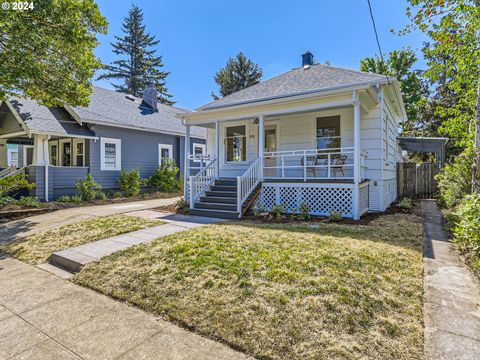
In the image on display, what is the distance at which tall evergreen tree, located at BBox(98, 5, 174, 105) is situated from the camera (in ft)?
117

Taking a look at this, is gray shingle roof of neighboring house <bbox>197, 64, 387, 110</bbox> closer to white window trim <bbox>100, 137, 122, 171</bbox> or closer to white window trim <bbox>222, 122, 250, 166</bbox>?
white window trim <bbox>222, 122, 250, 166</bbox>

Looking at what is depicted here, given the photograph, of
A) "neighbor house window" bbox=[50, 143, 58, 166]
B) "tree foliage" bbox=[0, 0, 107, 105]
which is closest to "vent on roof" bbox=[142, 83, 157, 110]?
"neighbor house window" bbox=[50, 143, 58, 166]

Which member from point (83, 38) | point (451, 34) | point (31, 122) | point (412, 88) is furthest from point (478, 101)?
point (412, 88)

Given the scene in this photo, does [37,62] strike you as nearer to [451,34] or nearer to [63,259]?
[63,259]

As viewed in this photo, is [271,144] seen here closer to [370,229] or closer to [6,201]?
[370,229]

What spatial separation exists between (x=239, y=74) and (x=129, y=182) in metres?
24.5

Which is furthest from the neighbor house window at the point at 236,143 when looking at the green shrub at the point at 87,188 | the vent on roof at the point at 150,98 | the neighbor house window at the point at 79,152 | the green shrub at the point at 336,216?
the vent on roof at the point at 150,98

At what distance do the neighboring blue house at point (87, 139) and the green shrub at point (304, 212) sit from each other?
741 centimetres

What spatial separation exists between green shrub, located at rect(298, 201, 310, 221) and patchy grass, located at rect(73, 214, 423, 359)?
7.58ft

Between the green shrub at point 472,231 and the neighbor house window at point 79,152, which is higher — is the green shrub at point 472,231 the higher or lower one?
the lower one

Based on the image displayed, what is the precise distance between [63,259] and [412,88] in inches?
1056

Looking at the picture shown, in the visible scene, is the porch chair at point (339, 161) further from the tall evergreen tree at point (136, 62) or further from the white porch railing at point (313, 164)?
the tall evergreen tree at point (136, 62)

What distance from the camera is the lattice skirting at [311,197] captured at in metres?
7.86

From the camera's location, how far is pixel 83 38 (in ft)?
29.5
